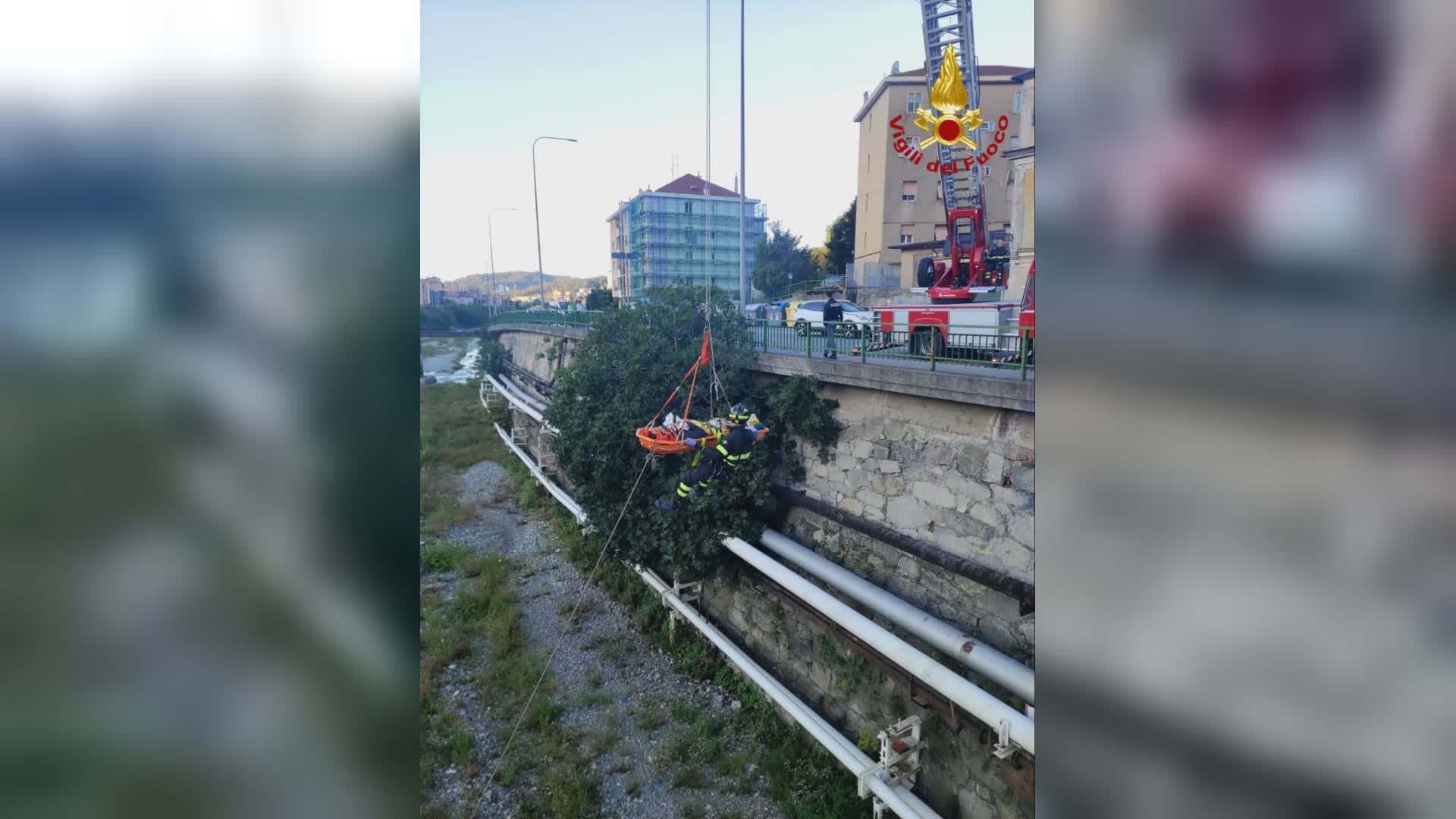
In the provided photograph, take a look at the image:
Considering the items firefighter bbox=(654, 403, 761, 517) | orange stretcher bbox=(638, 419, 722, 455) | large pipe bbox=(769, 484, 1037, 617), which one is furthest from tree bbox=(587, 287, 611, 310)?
orange stretcher bbox=(638, 419, 722, 455)

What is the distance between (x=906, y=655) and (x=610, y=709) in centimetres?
351

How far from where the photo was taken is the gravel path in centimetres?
623

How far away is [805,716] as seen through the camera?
620cm

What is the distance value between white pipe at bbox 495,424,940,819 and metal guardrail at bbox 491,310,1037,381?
310 centimetres

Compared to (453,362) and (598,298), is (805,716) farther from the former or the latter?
(453,362)

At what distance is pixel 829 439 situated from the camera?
737 cm

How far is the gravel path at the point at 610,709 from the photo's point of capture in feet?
20.5

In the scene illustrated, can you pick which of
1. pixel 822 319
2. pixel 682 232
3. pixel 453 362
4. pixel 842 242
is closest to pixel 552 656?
pixel 822 319

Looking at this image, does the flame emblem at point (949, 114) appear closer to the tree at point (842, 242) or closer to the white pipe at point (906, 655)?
the white pipe at point (906, 655)
